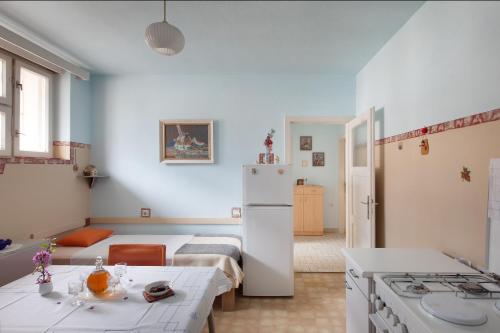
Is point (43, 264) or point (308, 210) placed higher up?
point (43, 264)

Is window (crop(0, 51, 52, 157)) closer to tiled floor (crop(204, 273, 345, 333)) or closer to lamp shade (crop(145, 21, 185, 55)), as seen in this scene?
lamp shade (crop(145, 21, 185, 55))

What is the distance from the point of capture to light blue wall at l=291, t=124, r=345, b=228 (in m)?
5.52

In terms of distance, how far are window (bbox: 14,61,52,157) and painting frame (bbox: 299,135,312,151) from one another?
4.07m

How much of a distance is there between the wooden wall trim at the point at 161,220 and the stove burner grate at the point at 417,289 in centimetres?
241

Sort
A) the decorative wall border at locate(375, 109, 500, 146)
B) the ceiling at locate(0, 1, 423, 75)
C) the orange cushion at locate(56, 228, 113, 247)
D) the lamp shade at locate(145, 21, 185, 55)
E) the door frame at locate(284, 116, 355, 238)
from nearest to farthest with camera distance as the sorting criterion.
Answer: the decorative wall border at locate(375, 109, 500, 146), the lamp shade at locate(145, 21, 185, 55), the ceiling at locate(0, 1, 423, 75), the orange cushion at locate(56, 228, 113, 247), the door frame at locate(284, 116, 355, 238)

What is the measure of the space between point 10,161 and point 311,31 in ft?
9.41

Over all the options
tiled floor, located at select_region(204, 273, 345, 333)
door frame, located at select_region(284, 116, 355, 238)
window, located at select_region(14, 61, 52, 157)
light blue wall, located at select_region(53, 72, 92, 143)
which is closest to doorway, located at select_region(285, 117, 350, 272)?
door frame, located at select_region(284, 116, 355, 238)

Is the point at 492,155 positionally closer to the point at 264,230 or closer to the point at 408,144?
the point at 408,144

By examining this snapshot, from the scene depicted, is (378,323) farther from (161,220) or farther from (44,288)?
(161,220)

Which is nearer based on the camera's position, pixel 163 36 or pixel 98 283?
pixel 98 283

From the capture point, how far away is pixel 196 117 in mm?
3514

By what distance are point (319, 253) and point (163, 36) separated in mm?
3621

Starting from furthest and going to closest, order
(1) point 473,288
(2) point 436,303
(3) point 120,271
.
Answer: (3) point 120,271 → (1) point 473,288 → (2) point 436,303

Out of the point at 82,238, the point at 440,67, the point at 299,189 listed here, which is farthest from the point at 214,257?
the point at 299,189
